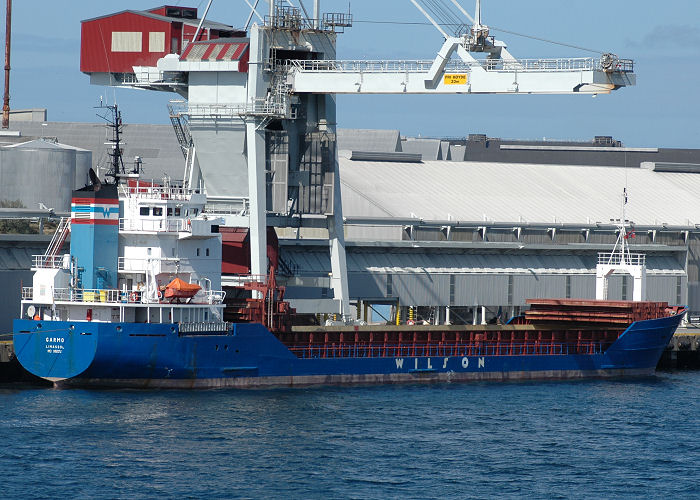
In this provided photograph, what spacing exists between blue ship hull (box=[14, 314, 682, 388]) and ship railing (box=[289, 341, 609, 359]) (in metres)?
0.10

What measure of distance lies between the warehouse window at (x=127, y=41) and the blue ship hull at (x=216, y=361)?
17110mm

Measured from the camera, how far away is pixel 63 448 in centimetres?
3550

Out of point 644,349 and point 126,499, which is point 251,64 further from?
point 126,499

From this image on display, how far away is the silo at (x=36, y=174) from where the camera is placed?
69250 mm

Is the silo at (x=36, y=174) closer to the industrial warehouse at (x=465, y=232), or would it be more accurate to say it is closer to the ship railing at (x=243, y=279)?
the industrial warehouse at (x=465, y=232)

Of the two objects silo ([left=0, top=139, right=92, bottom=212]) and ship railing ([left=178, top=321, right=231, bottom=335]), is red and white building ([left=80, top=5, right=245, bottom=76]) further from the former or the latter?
ship railing ([left=178, top=321, right=231, bottom=335])

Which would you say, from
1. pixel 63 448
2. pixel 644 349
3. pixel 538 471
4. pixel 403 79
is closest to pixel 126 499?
pixel 63 448

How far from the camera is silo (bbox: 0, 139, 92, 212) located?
69.2m

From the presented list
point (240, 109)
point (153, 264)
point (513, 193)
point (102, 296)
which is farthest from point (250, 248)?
point (513, 193)

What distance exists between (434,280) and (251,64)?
15799 millimetres

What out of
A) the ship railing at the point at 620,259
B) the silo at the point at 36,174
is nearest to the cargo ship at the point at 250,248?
the ship railing at the point at 620,259

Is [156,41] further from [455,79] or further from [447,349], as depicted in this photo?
[447,349]

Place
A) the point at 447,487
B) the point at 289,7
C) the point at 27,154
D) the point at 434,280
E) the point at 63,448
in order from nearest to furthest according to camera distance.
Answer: the point at 447,487
the point at 63,448
the point at 289,7
the point at 434,280
the point at 27,154

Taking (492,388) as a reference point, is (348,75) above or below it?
above
